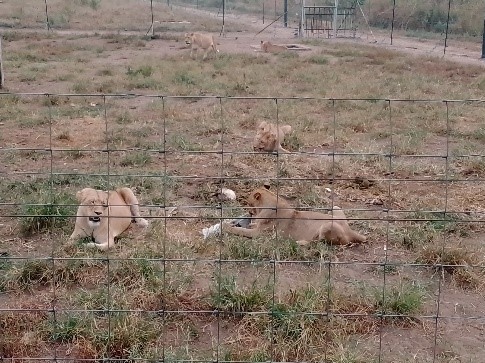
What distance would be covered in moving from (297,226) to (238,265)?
113 centimetres

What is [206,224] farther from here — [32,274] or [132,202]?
[32,274]

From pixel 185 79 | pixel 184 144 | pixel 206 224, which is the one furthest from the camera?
pixel 185 79

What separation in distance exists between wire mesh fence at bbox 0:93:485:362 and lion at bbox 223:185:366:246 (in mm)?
113


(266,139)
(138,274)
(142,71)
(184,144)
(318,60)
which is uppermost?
(318,60)

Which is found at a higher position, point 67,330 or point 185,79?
point 185,79

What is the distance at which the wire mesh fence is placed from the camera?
527cm

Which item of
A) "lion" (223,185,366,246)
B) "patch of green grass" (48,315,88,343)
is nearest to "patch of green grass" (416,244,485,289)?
"lion" (223,185,366,246)

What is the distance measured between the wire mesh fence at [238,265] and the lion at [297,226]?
11 cm

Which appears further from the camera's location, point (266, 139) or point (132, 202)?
point (266, 139)

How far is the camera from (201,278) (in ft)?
21.0

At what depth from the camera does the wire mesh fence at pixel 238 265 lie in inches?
207

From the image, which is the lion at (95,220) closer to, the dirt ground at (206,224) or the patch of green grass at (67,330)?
the dirt ground at (206,224)

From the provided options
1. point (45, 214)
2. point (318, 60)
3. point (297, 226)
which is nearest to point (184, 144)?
point (45, 214)

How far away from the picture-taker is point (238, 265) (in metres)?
6.74
